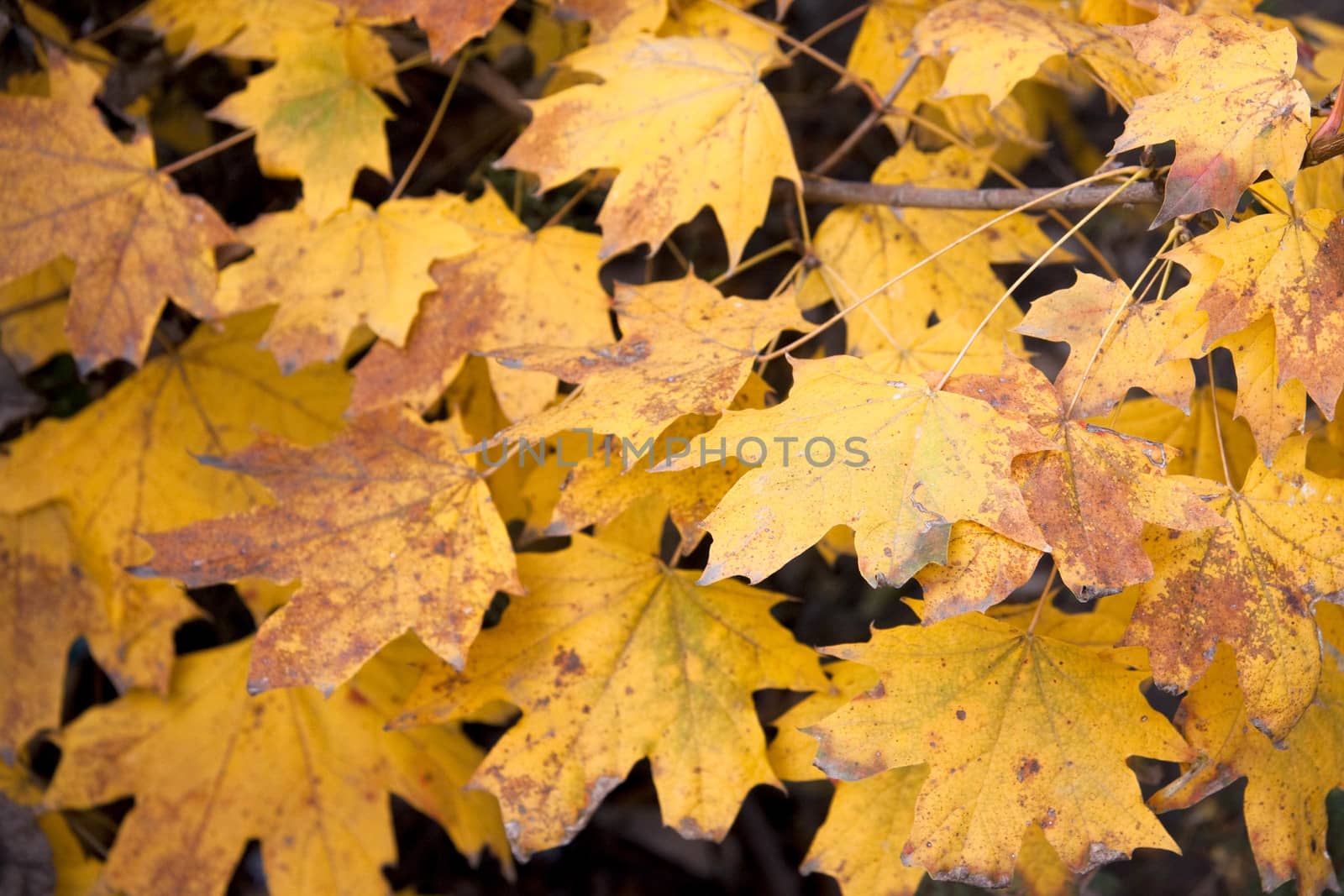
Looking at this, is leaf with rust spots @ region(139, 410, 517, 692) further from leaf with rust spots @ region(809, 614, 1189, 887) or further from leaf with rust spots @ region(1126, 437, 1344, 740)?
leaf with rust spots @ region(1126, 437, 1344, 740)

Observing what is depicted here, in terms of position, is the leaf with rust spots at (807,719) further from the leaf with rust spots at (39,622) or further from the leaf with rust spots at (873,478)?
the leaf with rust spots at (39,622)

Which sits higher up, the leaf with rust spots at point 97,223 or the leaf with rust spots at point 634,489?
the leaf with rust spots at point 97,223

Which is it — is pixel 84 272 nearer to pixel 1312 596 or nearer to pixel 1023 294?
pixel 1312 596

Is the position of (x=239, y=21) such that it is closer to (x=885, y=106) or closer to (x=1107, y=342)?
(x=885, y=106)

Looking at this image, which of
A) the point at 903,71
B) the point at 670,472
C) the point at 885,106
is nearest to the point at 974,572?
the point at 670,472

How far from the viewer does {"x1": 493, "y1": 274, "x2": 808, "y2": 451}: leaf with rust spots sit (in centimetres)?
86

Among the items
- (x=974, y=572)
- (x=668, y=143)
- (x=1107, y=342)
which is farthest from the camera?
(x=668, y=143)

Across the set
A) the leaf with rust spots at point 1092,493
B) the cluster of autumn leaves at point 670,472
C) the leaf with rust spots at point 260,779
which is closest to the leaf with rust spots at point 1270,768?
the cluster of autumn leaves at point 670,472

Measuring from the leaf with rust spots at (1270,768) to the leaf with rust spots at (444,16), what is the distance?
100 cm

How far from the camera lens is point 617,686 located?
40.2 inches

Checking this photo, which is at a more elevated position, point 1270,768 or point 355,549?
point 355,549

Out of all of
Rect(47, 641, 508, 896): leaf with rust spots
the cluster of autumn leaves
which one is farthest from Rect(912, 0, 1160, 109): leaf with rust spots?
Rect(47, 641, 508, 896): leaf with rust spots

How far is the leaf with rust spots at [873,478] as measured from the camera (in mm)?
757

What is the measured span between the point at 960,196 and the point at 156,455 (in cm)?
104
